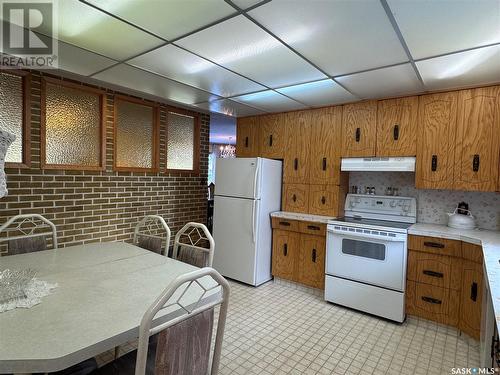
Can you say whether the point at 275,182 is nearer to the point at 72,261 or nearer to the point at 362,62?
the point at 362,62

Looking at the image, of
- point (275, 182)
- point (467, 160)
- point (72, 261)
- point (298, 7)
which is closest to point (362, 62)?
point (298, 7)

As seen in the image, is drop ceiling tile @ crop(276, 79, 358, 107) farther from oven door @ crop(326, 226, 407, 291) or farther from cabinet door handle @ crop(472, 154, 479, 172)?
oven door @ crop(326, 226, 407, 291)

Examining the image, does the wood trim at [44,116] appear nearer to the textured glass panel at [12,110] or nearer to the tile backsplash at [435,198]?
the textured glass panel at [12,110]

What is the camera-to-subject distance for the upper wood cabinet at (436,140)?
2.75 meters

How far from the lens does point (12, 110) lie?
8.54 feet

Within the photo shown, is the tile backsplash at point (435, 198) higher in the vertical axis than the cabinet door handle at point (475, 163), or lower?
lower

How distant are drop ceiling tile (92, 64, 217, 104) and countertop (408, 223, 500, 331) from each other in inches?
101

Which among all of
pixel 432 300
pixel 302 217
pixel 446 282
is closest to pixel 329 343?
pixel 432 300

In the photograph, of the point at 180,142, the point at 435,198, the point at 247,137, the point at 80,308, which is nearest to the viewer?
the point at 80,308

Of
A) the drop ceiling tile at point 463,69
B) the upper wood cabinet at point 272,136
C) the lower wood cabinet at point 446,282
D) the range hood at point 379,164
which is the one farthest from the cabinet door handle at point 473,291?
the upper wood cabinet at point 272,136

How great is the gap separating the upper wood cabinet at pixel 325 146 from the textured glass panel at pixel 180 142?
1.70 metres

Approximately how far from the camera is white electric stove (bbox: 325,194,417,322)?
108 inches

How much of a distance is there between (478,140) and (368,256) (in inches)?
56.4

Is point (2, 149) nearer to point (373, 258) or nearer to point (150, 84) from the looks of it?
point (150, 84)
